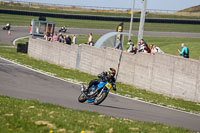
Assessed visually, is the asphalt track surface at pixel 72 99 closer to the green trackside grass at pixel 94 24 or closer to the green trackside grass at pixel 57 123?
the green trackside grass at pixel 57 123

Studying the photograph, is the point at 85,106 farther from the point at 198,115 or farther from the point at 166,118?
the point at 198,115

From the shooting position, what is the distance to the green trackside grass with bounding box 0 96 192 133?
914 cm

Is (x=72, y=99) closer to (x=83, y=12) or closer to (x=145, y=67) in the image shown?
(x=145, y=67)

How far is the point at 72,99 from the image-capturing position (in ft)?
55.9

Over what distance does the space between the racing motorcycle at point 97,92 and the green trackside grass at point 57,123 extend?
124 inches

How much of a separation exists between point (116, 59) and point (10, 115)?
15119mm

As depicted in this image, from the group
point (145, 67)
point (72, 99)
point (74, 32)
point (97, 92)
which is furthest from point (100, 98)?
point (74, 32)

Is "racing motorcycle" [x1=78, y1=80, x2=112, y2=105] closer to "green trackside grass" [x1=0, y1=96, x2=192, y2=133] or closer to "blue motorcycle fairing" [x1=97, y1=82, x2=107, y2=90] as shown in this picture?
"blue motorcycle fairing" [x1=97, y1=82, x2=107, y2=90]

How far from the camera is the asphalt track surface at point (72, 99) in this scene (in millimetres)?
14422

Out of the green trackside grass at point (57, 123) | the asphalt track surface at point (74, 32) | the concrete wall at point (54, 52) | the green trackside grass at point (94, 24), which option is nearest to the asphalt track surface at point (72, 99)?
the green trackside grass at point (57, 123)

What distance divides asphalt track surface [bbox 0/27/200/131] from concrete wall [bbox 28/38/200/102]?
2.81 m

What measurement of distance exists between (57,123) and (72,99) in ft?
24.2

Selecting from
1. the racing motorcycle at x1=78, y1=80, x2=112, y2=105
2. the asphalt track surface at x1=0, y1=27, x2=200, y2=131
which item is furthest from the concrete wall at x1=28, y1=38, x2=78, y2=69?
the racing motorcycle at x1=78, y1=80, x2=112, y2=105

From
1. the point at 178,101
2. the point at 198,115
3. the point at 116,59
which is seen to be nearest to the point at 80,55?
the point at 116,59
